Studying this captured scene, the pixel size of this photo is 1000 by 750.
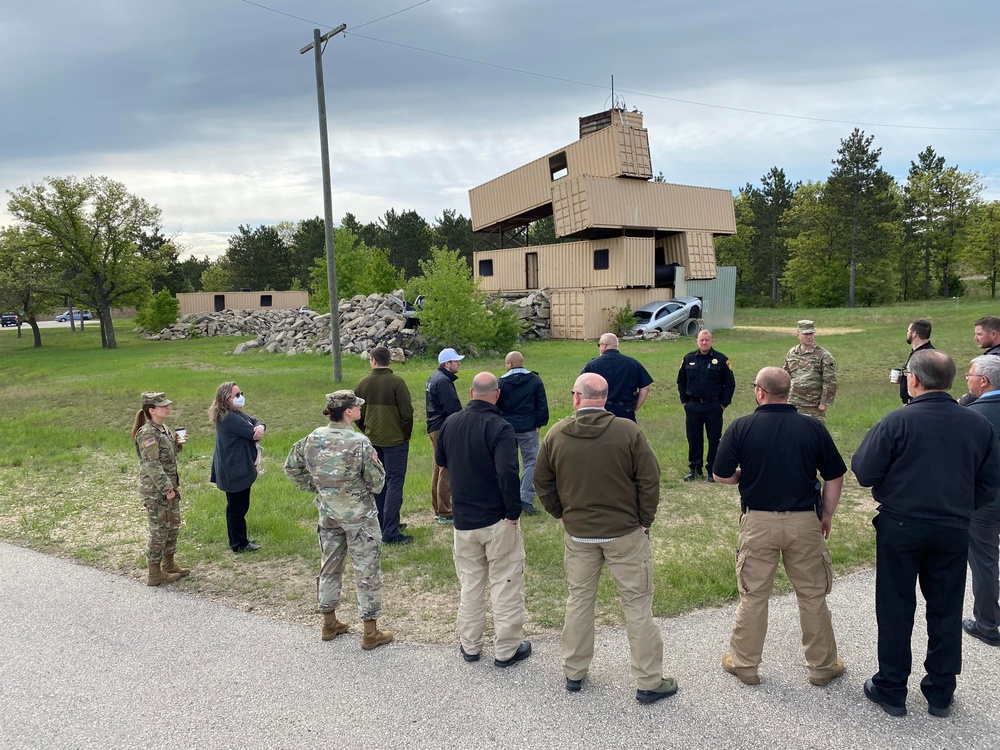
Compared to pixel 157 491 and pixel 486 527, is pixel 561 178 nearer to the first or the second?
pixel 157 491

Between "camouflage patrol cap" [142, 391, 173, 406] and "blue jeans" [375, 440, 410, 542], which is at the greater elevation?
"camouflage patrol cap" [142, 391, 173, 406]

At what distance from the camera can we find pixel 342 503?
16.4 ft

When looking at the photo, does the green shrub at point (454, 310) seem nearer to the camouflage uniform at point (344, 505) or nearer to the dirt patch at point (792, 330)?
the dirt patch at point (792, 330)

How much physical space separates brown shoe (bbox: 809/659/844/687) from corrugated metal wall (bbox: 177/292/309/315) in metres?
53.8

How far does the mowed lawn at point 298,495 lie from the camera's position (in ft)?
19.0

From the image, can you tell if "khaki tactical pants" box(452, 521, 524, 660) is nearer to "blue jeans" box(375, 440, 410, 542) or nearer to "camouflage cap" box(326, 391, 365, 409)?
"camouflage cap" box(326, 391, 365, 409)

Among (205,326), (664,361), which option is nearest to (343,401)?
(664,361)

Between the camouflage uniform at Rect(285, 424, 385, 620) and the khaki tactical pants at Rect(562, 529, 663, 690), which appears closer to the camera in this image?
the khaki tactical pants at Rect(562, 529, 663, 690)

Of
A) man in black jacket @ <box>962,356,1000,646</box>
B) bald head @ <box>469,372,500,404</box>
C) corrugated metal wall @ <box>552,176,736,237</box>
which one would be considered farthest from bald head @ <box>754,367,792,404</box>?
corrugated metal wall @ <box>552,176,736,237</box>

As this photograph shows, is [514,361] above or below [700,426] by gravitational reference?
above

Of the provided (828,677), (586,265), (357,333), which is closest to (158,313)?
(357,333)

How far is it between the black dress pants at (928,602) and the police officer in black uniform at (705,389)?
476 cm

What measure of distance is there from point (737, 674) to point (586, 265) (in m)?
29.3

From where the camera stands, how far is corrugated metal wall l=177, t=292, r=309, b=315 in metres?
51.5
